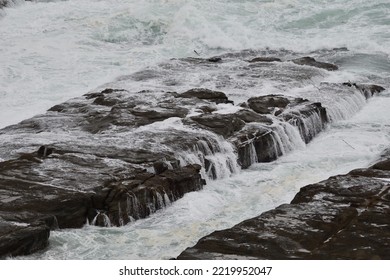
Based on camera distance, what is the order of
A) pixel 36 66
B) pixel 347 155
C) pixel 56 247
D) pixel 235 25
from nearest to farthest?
pixel 56 247, pixel 347 155, pixel 36 66, pixel 235 25

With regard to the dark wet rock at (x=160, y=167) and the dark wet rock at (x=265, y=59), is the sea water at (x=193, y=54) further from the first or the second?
the dark wet rock at (x=265, y=59)

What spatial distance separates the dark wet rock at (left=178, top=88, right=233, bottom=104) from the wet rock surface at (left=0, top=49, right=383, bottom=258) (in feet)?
0.07

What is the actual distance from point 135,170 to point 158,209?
713mm

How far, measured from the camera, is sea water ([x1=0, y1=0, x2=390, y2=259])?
841cm

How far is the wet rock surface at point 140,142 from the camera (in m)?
8.34

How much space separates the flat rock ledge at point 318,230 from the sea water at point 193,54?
A: 3.59ft

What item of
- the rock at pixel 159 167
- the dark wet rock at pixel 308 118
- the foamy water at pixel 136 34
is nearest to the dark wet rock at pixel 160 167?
the rock at pixel 159 167

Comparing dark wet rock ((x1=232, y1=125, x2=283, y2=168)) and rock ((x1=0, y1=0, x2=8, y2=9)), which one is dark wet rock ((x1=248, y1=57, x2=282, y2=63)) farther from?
rock ((x1=0, y1=0, x2=8, y2=9))

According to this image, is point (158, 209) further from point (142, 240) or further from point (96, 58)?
point (96, 58)

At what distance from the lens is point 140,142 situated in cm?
1030

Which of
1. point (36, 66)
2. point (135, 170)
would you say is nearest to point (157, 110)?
point (135, 170)

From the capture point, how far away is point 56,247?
7664mm

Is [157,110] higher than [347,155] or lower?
higher

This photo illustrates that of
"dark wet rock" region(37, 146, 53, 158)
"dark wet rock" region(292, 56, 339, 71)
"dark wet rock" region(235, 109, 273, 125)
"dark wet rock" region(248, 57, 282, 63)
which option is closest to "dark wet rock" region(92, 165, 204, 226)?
"dark wet rock" region(37, 146, 53, 158)
